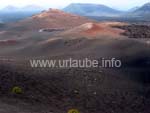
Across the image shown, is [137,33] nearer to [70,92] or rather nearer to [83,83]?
[83,83]

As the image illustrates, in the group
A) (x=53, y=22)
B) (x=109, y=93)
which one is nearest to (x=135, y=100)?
(x=109, y=93)

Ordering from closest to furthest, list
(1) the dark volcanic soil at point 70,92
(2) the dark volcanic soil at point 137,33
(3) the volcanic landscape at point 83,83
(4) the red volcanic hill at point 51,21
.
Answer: (1) the dark volcanic soil at point 70,92, (3) the volcanic landscape at point 83,83, (2) the dark volcanic soil at point 137,33, (4) the red volcanic hill at point 51,21

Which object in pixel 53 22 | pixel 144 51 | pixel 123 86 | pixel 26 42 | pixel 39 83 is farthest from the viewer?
pixel 53 22

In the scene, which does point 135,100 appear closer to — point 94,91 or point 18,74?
point 94,91

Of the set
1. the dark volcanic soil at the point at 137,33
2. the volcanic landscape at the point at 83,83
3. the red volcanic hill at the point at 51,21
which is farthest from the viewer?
the red volcanic hill at the point at 51,21

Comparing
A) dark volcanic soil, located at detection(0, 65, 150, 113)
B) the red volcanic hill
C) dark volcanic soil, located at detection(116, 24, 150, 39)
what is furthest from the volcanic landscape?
the red volcanic hill

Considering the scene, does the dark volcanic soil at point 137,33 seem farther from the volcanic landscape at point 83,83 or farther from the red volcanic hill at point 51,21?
the red volcanic hill at point 51,21

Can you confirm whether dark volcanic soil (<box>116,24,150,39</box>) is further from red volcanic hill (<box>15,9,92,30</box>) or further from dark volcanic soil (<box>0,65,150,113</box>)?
dark volcanic soil (<box>0,65,150,113</box>)

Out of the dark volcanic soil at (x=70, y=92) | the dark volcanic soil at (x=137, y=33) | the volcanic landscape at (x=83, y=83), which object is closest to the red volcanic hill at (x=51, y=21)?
the dark volcanic soil at (x=137, y=33)

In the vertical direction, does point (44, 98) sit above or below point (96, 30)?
below
